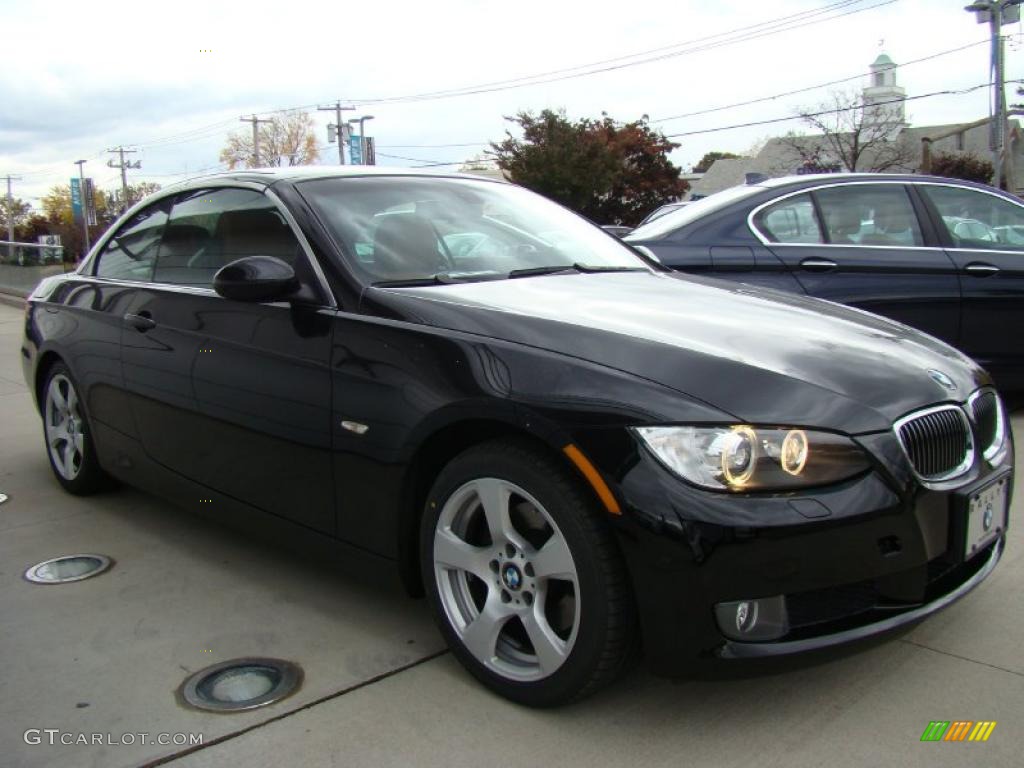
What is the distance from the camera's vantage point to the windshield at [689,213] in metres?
5.95

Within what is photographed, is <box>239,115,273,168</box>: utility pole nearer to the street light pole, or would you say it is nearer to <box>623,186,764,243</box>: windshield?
the street light pole

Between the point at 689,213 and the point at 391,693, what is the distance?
4.12 m

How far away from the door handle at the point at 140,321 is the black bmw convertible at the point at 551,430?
0.09 ft

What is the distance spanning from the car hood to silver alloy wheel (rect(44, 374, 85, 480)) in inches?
93.9

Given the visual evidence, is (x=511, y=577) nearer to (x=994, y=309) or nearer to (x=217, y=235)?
(x=217, y=235)

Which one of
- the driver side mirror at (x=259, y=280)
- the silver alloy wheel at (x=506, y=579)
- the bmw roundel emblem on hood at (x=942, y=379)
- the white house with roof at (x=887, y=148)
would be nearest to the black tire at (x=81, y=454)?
the driver side mirror at (x=259, y=280)

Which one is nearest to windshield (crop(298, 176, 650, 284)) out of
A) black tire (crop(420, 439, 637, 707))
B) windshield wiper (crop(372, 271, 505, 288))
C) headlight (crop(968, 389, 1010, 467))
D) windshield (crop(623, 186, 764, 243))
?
windshield wiper (crop(372, 271, 505, 288))

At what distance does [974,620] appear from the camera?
10.2 feet

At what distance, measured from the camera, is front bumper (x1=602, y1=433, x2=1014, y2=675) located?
2.21 metres

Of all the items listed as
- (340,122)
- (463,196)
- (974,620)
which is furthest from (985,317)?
(340,122)

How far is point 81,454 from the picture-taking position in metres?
4.67

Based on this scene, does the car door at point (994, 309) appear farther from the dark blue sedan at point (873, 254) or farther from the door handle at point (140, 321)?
the door handle at point (140, 321)

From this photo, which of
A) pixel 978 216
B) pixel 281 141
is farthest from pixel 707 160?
pixel 978 216

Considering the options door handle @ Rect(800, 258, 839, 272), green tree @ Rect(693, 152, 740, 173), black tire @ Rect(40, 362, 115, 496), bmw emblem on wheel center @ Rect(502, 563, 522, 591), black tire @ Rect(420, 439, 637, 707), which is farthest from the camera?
green tree @ Rect(693, 152, 740, 173)
